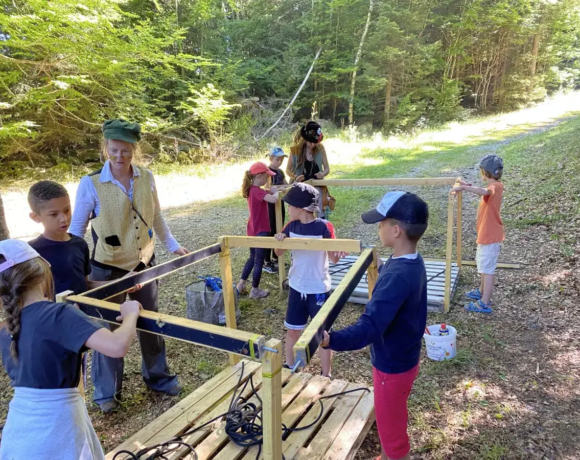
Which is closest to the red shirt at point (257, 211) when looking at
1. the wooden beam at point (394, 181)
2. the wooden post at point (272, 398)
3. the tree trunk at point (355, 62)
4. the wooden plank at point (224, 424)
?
the wooden beam at point (394, 181)

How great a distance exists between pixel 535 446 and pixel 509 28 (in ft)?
110

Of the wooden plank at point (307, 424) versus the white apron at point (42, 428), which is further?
the wooden plank at point (307, 424)

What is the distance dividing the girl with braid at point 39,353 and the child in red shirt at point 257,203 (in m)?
3.24

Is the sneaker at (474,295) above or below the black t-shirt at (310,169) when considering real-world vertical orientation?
below

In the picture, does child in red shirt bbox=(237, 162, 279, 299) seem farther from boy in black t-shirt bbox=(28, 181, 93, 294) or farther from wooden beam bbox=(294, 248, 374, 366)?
wooden beam bbox=(294, 248, 374, 366)

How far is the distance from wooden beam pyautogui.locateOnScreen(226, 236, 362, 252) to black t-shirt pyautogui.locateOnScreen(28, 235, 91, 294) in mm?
1019

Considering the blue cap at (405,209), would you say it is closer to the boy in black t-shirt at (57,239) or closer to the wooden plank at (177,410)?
the boy in black t-shirt at (57,239)

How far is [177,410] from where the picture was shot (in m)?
2.69

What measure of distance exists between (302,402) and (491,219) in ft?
9.08

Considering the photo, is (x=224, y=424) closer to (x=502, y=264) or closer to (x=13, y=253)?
(x=13, y=253)

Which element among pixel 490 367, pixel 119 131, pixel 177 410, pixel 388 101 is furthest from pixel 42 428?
pixel 388 101

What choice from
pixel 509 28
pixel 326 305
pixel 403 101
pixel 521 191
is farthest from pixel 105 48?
pixel 509 28

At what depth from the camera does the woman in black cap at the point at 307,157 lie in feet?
17.0

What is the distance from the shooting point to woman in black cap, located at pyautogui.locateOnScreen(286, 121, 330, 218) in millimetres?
5195
